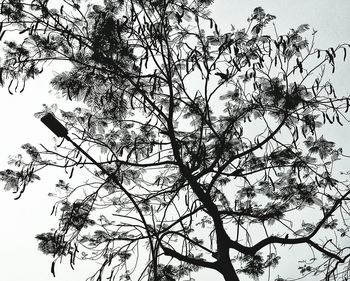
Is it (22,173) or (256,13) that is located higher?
(256,13)

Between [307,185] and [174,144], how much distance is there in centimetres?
235

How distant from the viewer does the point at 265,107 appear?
15.9 ft

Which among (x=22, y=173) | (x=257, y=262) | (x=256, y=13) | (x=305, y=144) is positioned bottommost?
(x=257, y=262)

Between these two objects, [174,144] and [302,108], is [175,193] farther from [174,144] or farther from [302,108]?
[302,108]

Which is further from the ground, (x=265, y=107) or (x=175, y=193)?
(x=265, y=107)

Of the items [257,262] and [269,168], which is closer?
[269,168]

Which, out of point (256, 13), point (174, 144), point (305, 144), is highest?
point (256, 13)

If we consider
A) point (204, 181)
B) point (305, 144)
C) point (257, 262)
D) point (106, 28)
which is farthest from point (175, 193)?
point (106, 28)

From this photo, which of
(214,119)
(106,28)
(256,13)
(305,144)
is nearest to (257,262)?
(305,144)

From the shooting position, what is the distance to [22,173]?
472 centimetres

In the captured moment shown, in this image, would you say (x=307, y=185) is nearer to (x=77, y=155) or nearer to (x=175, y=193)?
(x=175, y=193)

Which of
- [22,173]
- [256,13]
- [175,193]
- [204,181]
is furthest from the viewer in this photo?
[204,181]

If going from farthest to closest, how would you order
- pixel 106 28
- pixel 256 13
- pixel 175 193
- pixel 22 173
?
pixel 175 193 → pixel 22 173 → pixel 256 13 → pixel 106 28

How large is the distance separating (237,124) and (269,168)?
2.83ft
